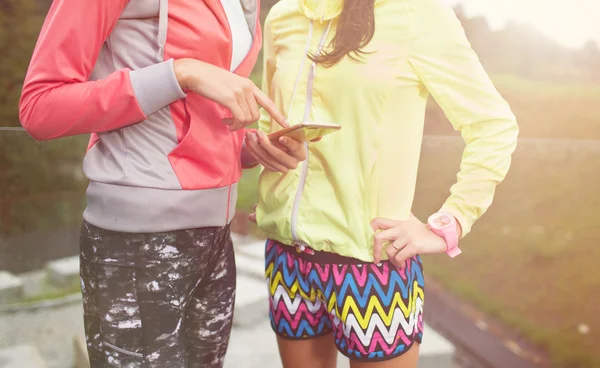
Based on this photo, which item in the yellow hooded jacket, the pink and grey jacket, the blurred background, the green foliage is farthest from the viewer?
the blurred background

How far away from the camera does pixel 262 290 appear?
1.83 meters

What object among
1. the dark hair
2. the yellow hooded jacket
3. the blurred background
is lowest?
the blurred background

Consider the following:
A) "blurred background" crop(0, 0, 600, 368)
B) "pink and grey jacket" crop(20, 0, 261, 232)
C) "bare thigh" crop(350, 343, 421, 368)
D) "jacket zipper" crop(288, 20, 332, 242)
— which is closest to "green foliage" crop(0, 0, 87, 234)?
"blurred background" crop(0, 0, 600, 368)

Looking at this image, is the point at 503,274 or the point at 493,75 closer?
the point at 493,75

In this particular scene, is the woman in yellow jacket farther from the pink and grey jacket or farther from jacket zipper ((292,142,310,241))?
the pink and grey jacket

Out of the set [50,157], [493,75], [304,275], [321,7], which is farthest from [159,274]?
[493,75]

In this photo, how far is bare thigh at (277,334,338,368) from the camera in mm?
982

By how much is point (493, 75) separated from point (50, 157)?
1265 millimetres

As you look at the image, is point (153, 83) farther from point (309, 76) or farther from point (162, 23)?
point (309, 76)

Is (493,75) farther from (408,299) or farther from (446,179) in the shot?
(408,299)

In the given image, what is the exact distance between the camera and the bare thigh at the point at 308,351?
0.98 meters

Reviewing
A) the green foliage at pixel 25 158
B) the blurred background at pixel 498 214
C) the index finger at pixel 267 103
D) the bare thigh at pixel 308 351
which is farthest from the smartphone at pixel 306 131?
the green foliage at pixel 25 158

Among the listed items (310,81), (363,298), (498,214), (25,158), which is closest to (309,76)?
(310,81)

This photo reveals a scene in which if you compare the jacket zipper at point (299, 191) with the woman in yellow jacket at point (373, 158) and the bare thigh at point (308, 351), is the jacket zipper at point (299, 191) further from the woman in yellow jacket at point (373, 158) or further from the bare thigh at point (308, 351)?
the bare thigh at point (308, 351)
